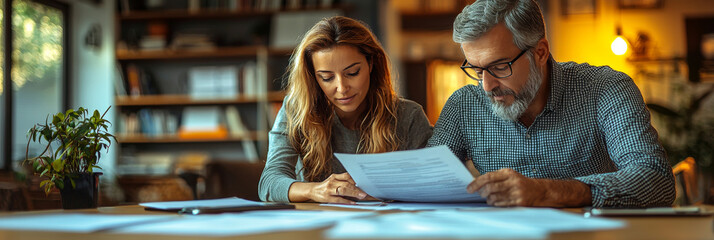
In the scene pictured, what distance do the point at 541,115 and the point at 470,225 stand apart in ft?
3.13

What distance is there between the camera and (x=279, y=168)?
1.91 m

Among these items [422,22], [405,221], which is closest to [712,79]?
[422,22]

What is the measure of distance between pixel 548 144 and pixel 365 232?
3.50 ft

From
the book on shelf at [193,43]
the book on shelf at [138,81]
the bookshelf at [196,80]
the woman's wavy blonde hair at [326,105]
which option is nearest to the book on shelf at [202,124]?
the bookshelf at [196,80]

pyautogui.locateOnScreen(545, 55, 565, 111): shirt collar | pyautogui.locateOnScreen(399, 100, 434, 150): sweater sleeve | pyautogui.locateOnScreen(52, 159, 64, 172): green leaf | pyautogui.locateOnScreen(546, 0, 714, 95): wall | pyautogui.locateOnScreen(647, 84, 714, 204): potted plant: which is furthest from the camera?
pyautogui.locateOnScreen(546, 0, 714, 95): wall

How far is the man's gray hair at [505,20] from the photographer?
5.59 feet

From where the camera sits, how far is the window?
179 inches

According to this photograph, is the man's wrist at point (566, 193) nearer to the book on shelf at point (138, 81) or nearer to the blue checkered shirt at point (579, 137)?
the blue checkered shirt at point (579, 137)

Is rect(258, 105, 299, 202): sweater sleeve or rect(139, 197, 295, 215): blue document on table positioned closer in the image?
rect(139, 197, 295, 215): blue document on table

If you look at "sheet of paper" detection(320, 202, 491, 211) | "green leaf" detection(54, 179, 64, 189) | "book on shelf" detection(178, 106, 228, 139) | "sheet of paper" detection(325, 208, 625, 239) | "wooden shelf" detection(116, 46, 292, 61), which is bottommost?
"sheet of paper" detection(320, 202, 491, 211)

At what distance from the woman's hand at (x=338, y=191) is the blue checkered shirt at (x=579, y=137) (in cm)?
43

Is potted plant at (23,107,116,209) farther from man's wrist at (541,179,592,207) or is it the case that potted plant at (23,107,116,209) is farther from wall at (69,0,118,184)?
wall at (69,0,118,184)

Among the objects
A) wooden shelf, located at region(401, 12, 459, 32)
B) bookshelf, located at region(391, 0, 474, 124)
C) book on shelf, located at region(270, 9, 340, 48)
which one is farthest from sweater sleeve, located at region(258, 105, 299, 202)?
wooden shelf, located at region(401, 12, 459, 32)

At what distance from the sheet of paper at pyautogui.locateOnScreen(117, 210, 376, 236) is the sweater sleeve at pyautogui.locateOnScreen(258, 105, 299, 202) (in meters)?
0.49
